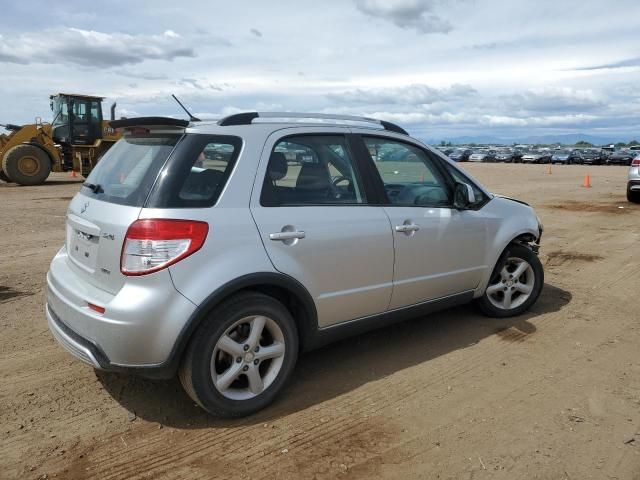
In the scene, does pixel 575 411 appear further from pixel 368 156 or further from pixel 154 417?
pixel 154 417

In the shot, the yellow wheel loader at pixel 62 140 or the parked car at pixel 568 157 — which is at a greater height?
the yellow wheel loader at pixel 62 140

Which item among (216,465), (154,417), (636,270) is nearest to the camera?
(216,465)

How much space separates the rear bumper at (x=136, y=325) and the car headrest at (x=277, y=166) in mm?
908

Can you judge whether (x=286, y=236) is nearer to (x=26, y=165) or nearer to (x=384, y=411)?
(x=384, y=411)

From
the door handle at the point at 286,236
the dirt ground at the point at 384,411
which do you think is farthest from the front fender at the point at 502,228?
the door handle at the point at 286,236

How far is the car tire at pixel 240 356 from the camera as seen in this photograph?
303 cm

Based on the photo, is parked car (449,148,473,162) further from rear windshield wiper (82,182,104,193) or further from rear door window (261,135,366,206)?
rear windshield wiper (82,182,104,193)

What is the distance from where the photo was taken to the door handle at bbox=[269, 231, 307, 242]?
3217 mm

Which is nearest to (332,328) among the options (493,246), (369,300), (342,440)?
→ (369,300)

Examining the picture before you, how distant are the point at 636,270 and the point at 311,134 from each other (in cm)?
509

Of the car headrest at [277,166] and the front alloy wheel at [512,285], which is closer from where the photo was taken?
the car headrest at [277,166]

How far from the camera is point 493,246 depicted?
4652 mm

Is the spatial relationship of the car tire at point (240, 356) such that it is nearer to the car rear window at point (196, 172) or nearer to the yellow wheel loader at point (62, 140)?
the car rear window at point (196, 172)

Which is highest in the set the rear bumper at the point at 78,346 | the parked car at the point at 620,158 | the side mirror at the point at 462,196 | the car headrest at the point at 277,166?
the car headrest at the point at 277,166
